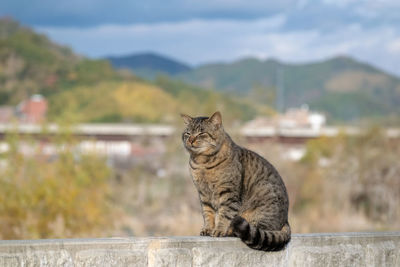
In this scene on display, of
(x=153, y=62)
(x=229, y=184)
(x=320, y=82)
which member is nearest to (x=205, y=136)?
(x=229, y=184)

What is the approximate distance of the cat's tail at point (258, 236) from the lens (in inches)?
133

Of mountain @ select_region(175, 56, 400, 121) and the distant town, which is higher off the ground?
mountain @ select_region(175, 56, 400, 121)

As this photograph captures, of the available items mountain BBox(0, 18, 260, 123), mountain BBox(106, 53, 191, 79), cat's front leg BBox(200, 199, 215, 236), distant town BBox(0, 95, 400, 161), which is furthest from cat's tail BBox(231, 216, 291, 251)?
mountain BBox(106, 53, 191, 79)

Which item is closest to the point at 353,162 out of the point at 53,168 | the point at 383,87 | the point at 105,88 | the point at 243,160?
the point at 53,168

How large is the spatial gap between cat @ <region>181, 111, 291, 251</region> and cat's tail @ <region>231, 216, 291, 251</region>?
0.01 metres

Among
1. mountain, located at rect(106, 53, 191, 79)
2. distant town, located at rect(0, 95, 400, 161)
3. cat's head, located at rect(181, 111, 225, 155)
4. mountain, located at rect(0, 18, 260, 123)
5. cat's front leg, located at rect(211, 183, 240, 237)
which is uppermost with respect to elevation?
mountain, located at rect(106, 53, 191, 79)

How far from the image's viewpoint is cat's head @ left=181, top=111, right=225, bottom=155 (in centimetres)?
387

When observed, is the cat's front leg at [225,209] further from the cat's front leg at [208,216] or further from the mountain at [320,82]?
the mountain at [320,82]

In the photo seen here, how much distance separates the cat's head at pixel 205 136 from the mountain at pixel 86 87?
150 ft

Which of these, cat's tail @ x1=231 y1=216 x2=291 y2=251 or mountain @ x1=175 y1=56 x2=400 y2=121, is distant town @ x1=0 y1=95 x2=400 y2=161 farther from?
mountain @ x1=175 y1=56 x2=400 y2=121

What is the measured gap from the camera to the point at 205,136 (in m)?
3.89

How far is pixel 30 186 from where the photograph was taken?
10305mm

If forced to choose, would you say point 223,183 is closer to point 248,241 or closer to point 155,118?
point 248,241

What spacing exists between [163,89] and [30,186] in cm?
5093
